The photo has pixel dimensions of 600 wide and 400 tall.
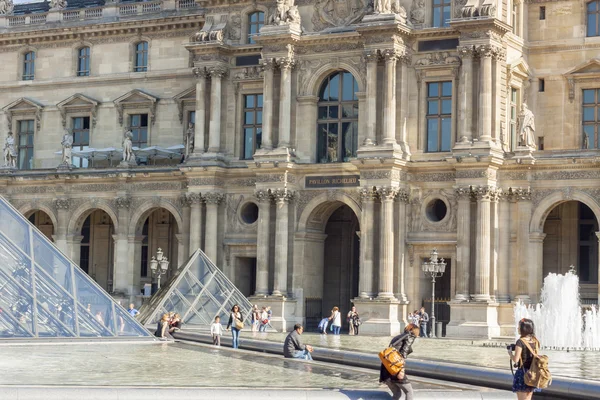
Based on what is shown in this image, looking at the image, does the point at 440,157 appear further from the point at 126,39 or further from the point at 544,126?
the point at 126,39

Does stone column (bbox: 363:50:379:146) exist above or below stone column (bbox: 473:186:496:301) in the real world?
above

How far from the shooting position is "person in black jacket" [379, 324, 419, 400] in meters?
20.8

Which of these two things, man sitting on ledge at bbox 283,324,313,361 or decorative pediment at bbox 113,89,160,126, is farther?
decorative pediment at bbox 113,89,160,126

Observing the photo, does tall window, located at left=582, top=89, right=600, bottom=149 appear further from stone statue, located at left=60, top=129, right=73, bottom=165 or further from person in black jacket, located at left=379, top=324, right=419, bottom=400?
person in black jacket, located at left=379, top=324, right=419, bottom=400

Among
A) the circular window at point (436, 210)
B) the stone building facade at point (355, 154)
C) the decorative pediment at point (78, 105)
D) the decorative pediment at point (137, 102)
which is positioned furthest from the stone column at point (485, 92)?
the decorative pediment at point (78, 105)

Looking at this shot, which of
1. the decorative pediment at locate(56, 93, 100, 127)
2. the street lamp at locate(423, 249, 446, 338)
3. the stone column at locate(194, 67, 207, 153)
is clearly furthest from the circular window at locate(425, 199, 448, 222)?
the decorative pediment at locate(56, 93, 100, 127)

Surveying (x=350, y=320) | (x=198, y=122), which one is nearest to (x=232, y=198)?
(x=198, y=122)

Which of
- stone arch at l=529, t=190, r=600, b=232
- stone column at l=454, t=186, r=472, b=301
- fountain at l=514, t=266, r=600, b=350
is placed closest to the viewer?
Result: fountain at l=514, t=266, r=600, b=350

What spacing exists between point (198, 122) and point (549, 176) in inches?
631

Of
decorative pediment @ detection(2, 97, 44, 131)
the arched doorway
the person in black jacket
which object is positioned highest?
decorative pediment @ detection(2, 97, 44, 131)

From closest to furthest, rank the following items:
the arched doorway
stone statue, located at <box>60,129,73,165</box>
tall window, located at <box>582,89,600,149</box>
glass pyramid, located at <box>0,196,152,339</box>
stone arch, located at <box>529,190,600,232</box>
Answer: glass pyramid, located at <box>0,196,152,339</box> → stone arch, located at <box>529,190,600,232</box> → the arched doorway → tall window, located at <box>582,89,600,149</box> → stone statue, located at <box>60,129,73,165</box>

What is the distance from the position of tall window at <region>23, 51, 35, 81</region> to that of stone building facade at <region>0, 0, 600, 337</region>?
14.2 feet

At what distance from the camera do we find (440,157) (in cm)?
5131

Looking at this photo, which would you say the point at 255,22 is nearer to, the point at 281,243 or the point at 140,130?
the point at 140,130
